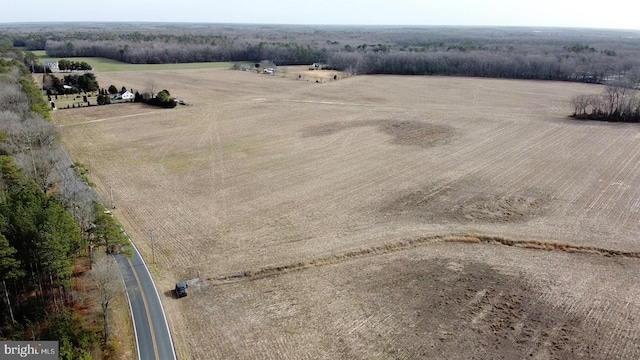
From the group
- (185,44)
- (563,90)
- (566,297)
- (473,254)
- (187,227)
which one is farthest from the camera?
(185,44)

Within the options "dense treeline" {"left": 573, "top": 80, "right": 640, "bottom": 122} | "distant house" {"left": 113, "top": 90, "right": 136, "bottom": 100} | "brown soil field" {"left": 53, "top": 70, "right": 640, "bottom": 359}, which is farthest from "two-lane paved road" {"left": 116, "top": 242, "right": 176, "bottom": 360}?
"dense treeline" {"left": 573, "top": 80, "right": 640, "bottom": 122}

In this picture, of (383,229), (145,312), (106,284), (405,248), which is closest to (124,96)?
(383,229)

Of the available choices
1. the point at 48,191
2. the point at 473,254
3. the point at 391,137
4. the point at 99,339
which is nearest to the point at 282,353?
the point at 99,339

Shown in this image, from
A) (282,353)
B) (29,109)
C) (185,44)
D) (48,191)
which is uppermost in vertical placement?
(185,44)

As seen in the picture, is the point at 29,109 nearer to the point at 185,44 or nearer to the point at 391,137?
the point at 391,137

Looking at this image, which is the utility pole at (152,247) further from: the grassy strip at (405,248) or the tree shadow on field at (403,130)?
the tree shadow on field at (403,130)

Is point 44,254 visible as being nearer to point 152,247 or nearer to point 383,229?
point 152,247
